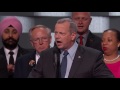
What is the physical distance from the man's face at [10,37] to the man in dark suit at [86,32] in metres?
0.60

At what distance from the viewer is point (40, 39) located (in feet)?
11.3

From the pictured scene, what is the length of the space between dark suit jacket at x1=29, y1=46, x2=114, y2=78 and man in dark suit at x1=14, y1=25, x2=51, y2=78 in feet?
1.02

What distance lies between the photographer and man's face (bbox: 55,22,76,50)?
121 inches

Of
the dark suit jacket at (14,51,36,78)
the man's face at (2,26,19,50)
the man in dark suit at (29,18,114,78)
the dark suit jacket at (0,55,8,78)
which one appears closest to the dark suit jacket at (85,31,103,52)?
the man in dark suit at (29,18,114,78)

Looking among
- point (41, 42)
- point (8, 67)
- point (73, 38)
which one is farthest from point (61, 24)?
point (8, 67)

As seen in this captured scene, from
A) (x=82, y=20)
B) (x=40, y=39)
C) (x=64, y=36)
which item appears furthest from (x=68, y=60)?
(x=82, y=20)

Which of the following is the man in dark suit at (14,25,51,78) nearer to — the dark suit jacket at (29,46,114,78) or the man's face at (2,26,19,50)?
the man's face at (2,26,19,50)

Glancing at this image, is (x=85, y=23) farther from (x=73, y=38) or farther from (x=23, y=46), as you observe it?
(x=23, y=46)

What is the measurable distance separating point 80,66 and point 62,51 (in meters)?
0.21

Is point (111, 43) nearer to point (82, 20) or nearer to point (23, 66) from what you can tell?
point (82, 20)

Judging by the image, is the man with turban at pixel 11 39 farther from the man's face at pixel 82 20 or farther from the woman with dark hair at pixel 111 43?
the woman with dark hair at pixel 111 43

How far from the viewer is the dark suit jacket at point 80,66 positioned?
116 inches

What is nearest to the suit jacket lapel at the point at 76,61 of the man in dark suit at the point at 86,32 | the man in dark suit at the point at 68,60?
the man in dark suit at the point at 68,60
